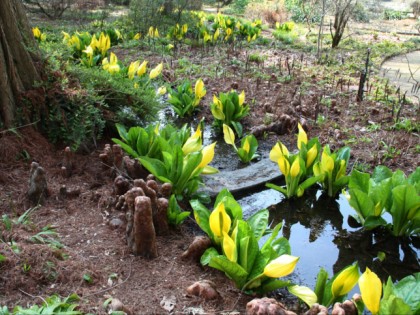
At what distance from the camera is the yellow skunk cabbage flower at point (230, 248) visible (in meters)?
2.47

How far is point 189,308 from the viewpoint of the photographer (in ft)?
7.64

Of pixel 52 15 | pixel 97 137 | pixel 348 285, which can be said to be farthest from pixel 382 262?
pixel 52 15

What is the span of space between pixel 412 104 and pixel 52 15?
39.5 ft

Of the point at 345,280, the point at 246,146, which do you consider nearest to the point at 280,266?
the point at 345,280

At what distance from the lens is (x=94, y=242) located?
284 cm

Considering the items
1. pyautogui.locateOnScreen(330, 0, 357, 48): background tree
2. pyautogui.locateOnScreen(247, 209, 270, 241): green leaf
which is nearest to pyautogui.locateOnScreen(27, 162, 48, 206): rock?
pyautogui.locateOnScreen(247, 209, 270, 241): green leaf

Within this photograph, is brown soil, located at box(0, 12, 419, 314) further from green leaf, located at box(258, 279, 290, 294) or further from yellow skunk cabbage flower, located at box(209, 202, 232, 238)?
yellow skunk cabbage flower, located at box(209, 202, 232, 238)

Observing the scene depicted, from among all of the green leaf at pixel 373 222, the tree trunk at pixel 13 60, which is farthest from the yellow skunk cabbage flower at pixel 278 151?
the tree trunk at pixel 13 60

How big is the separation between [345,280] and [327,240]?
104 cm

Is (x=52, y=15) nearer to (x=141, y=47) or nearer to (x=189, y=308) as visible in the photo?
(x=141, y=47)

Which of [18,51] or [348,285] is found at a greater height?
[18,51]

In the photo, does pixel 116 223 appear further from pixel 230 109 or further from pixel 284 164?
pixel 230 109

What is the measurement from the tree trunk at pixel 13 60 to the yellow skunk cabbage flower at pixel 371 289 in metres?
2.91

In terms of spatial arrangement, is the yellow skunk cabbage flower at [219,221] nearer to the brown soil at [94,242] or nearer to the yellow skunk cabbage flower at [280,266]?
the brown soil at [94,242]
